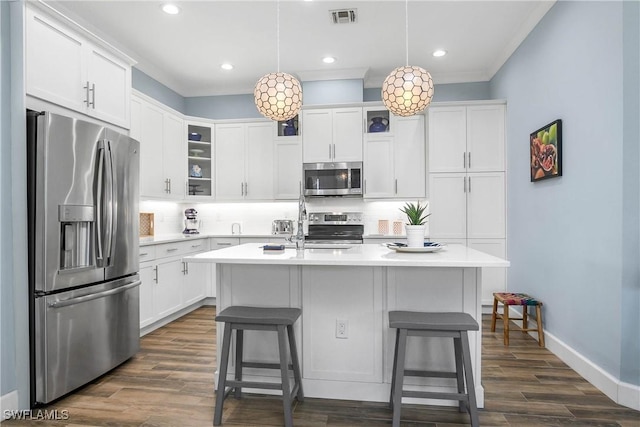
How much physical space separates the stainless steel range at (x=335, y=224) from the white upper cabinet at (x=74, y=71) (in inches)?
103

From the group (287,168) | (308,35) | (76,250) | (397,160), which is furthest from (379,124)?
(76,250)

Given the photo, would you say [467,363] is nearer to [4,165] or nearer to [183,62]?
[4,165]

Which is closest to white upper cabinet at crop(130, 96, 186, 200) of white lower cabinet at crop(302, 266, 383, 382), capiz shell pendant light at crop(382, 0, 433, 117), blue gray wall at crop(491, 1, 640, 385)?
white lower cabinet at crop(302, 266, 383, 382)

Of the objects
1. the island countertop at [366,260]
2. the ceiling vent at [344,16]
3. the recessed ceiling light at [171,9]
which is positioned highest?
the ceiling vent at [344,16]

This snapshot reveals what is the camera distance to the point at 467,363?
194 cm

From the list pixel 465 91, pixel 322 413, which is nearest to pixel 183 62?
pixel 465 91

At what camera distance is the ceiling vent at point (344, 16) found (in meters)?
3.44

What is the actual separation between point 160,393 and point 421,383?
5.52 feet

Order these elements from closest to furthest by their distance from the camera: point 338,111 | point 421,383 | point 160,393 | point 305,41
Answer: point 421,383
point 160,393
point 305,41
point 338,111

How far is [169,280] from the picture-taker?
414cm

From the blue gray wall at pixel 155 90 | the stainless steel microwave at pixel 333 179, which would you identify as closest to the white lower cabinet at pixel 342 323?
the stainless steel microwave at pixel 333 179

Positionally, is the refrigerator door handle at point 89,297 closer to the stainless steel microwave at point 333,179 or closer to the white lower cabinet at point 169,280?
the white lower cabinet at point 169,280

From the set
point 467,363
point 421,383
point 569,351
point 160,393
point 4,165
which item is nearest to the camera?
point 467,363

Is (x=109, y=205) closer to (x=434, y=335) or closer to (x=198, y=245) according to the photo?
(x=198, y=245)
